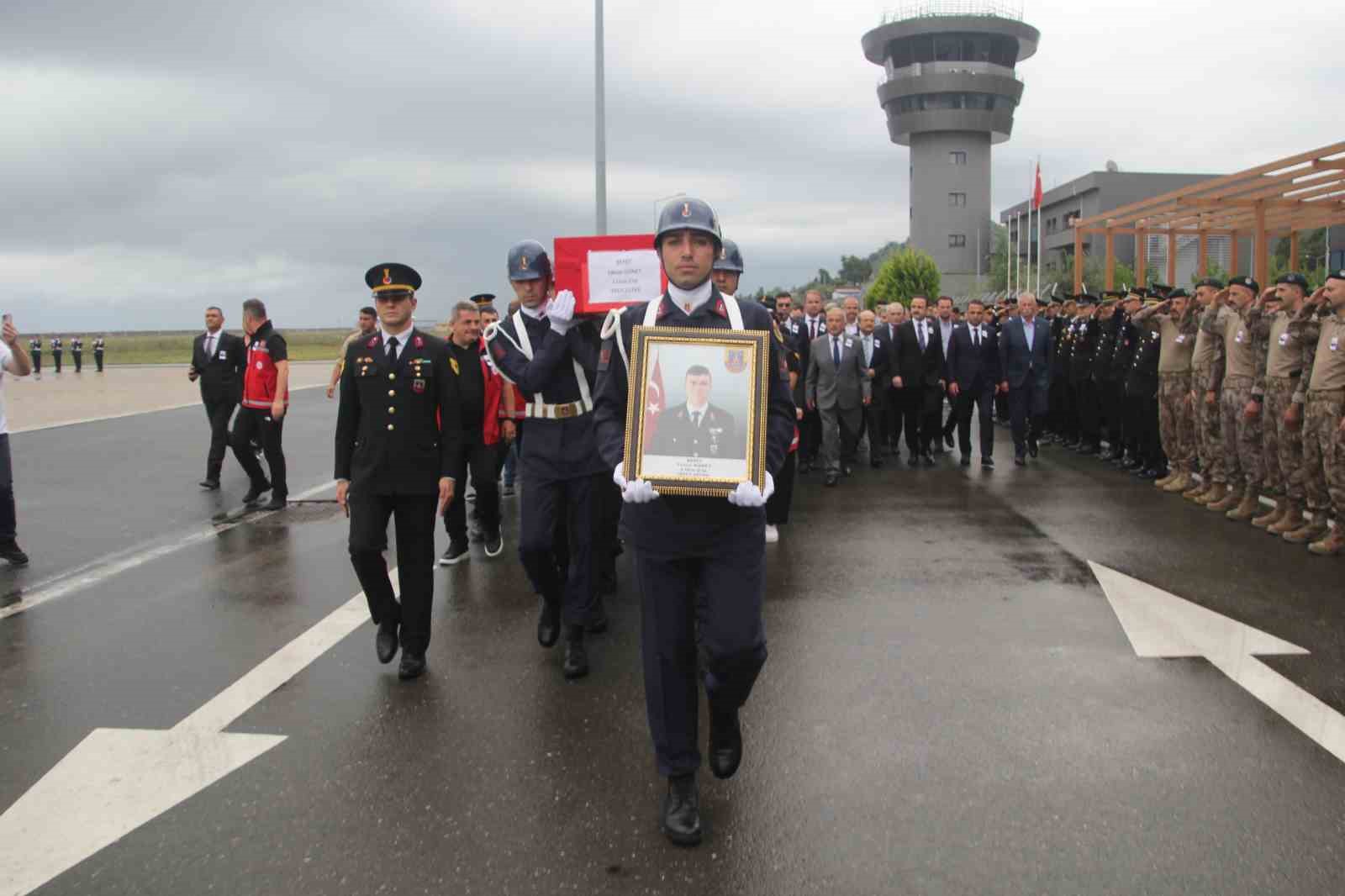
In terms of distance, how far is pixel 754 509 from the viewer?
148 inches

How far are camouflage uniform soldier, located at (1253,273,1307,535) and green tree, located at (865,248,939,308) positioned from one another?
57.1 meters

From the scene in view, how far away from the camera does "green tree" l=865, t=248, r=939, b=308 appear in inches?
2598

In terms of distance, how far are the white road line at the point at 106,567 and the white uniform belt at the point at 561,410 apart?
3.65m

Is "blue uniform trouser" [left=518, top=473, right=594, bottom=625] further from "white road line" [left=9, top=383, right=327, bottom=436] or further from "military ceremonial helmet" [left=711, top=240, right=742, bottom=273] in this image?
"white road line" [left=9, top=383, right=327, bottom=436]

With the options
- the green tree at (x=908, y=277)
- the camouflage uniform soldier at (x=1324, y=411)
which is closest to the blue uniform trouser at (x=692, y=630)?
the camouflage uniform soldier at (x=1324, y=411)

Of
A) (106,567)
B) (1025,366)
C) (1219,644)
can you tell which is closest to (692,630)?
(1219,644)

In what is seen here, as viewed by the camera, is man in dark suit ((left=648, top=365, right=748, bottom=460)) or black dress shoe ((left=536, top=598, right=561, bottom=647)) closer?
man in dark suit ((left=648, top=365, right=748, bottom=460))

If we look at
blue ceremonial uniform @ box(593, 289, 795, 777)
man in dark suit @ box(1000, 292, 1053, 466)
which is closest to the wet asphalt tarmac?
blue ceremonial uniform @ box(593, 289, 795, 777)

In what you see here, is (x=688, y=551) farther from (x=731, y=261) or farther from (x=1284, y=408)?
(x=1284, y=408)

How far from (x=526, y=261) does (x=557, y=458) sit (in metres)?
1.04

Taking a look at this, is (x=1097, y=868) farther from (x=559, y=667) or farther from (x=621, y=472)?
(x=559, y=667)

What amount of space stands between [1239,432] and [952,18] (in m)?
69.3

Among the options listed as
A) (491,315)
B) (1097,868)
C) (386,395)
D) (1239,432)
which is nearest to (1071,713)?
(1097,868)

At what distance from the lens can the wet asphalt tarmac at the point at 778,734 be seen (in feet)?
11.2
